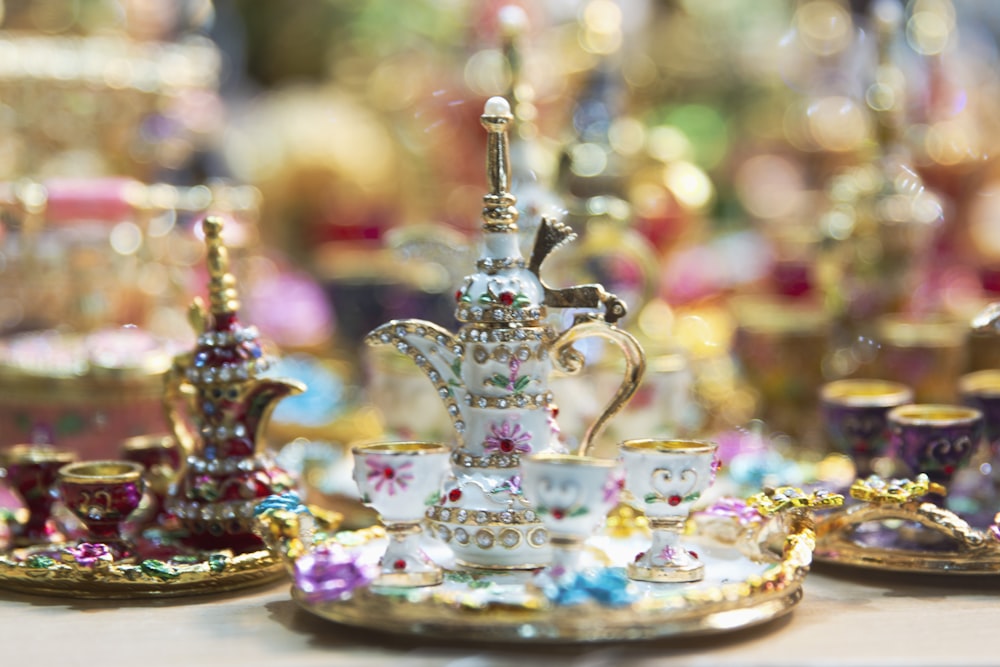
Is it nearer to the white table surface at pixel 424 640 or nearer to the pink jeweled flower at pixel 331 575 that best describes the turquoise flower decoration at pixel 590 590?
the white table surface at pixel 424 640

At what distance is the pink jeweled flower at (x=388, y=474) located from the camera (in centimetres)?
129

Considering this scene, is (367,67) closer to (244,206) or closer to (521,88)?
(244,206)

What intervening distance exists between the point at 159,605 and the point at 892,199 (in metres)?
1.21

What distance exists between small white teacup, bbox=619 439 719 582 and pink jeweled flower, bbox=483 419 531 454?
98 millimetres

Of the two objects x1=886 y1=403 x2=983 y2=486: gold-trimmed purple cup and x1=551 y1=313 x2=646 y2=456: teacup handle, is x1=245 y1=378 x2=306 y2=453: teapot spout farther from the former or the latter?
x1=886 y1=403 x2=983 y2=486: gold-trimmed purple cup

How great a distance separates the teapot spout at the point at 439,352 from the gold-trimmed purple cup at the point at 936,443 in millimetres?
478

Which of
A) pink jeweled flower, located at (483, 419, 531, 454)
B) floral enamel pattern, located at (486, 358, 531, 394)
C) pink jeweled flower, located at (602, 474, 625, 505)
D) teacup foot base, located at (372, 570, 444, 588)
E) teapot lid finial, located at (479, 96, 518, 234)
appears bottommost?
teacup foot base, located at (372, 570, 444, 588)

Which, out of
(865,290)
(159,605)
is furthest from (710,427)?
(159,605)

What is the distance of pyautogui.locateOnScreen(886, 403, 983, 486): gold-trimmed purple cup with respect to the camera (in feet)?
5.02

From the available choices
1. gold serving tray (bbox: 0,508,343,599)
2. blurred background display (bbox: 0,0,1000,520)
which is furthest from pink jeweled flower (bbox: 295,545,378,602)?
blurred background display (bbox: 0,0,1000,520)

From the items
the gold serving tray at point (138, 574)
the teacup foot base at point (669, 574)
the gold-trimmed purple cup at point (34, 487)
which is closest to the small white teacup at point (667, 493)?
the teacup foot base at point (669, 574)

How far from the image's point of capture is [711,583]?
1342 millimetres

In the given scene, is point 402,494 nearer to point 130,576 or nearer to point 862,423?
point 130,576

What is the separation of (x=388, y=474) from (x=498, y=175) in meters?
0.32
